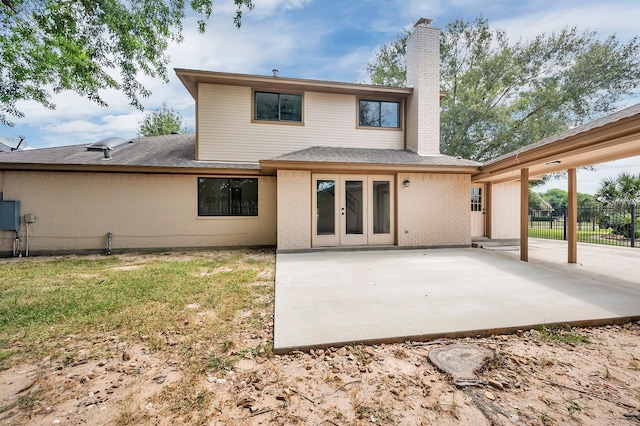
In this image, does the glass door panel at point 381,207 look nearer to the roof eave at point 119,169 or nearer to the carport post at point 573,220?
the roof eave at point 119,169

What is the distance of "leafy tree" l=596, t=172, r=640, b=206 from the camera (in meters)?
11.2

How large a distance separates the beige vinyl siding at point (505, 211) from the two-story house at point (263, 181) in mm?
53

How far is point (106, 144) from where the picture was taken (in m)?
8.91

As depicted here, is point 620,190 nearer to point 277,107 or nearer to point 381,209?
point 381,209

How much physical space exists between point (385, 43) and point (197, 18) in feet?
54.4

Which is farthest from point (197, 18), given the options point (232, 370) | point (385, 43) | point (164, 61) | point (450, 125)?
point (385, 43)

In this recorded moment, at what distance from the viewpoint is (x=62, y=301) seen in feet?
11.7

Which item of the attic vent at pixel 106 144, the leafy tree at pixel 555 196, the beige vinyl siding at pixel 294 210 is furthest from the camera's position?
the leafy tree at pixel 555 196

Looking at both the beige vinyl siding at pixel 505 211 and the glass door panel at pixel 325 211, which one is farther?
the beige vinyl siding at pixel 505 211

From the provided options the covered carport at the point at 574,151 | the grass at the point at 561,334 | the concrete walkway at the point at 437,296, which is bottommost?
the grass at the point at 561,334

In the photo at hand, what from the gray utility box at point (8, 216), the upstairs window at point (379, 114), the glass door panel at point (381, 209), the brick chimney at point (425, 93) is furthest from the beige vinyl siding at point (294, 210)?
the gray utility box at point (8, 216)

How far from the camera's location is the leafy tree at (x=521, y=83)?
13.4m

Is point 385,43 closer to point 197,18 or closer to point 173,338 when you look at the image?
point 197,18

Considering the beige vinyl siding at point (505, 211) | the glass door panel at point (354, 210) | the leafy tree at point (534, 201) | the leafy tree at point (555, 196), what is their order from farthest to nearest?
the leafy tree at point (555, 196)
the leafy tree at point (534, 201)
the beige vinyl siding at point (505, 211)
the glass door panel at point (354, 210)
